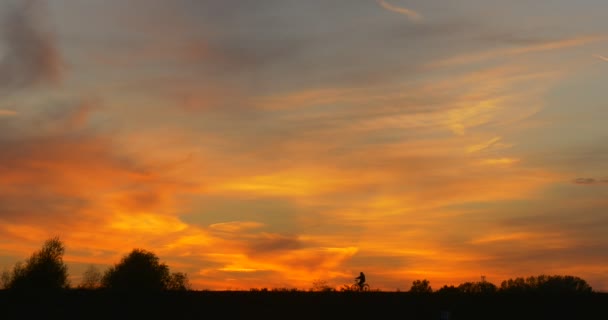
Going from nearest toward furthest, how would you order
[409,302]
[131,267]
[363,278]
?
1. [409,302]
2. [363,278]
3. [131,267]

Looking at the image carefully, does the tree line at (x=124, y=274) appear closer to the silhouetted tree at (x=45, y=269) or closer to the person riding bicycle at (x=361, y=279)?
the silhouetted tree at (x=45, y=269)

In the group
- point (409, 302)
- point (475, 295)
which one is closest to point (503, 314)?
point (475, 295)

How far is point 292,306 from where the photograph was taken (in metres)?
40.6

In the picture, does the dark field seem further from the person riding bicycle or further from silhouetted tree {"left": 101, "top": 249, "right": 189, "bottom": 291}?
silhouetted tree {"left": 101, "top": 249, "right": 189, "bottom": 291}

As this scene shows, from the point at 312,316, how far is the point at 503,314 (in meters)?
9.65

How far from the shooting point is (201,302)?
40656mm

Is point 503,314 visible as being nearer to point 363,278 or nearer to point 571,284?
point 363,278

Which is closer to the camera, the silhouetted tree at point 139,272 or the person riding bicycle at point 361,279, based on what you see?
the person riding bicycle at point 361,279

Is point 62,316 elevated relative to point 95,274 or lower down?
lower down

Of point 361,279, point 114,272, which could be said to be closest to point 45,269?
point 114,272

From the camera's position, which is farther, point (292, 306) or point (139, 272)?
point (139, 272)

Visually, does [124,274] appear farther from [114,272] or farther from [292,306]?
[292,306]

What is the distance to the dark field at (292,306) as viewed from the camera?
40.3m

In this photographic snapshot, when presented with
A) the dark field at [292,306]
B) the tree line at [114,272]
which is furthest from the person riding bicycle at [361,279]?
the tree line at [114,272]
